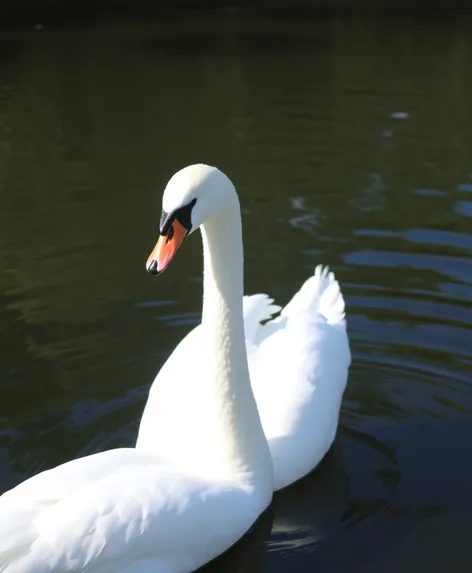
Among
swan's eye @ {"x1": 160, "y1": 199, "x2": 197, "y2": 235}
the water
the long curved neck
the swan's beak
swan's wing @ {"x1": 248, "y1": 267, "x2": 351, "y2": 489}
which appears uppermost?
swan's eye @ {"x1": 160, "y1": 199, "x2": 197, "y2": 235}

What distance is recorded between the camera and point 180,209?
4078mm

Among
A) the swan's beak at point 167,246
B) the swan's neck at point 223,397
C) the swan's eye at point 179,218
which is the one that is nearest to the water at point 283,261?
the swan's neck at point 223,397

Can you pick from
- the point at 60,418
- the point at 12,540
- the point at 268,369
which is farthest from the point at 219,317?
the point at 60,418

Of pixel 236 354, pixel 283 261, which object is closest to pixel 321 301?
pixel 236 354

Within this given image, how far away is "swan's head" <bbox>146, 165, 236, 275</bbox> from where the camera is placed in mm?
4066

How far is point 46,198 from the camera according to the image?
11.5 m

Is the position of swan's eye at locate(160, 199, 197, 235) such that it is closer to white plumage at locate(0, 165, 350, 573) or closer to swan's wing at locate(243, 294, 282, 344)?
white plumage at locate(0, 165, 350, 573)

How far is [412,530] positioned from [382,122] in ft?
37.3

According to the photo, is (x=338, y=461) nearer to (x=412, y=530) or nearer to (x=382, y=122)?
(x=412, y=530)

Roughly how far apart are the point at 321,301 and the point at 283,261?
89.9 inches

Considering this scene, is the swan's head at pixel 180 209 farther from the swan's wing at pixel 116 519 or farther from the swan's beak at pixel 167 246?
the swan's wing at pixel 116 519

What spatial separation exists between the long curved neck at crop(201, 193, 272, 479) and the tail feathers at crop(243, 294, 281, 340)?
1.27 metres

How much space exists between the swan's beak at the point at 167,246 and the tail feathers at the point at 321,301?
89.5 inches

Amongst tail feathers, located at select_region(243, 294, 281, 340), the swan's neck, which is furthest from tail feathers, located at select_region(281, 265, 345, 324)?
the swan's neck
